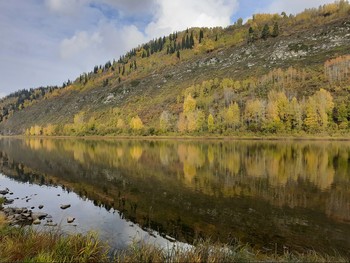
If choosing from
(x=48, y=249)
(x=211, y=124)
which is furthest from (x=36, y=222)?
(x=211, y=124)

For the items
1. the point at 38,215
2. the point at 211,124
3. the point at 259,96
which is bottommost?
the point at 38,215

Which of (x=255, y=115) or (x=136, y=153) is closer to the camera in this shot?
(x=136, y=153)

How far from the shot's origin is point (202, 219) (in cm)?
1988

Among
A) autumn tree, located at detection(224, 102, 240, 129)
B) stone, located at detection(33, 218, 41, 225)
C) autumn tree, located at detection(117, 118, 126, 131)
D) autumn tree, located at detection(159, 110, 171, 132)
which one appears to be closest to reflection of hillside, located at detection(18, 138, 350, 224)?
stone, located at detection(33, 218, 41, 225)

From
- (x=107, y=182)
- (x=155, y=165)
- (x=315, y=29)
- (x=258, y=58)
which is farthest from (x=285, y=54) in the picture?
(x=107, y=182)

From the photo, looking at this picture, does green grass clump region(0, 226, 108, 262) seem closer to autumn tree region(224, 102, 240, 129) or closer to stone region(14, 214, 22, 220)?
stone region(14, 214, 22, 220)

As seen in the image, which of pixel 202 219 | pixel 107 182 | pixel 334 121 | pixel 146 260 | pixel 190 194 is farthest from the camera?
pixel 334 121

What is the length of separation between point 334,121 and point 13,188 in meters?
99.1

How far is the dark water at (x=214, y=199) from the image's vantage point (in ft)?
56.3

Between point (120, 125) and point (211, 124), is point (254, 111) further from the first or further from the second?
point (120, 125)

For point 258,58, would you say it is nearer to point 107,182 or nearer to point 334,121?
point 334,121

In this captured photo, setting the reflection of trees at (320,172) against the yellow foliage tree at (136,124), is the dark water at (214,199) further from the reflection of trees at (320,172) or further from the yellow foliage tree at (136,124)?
the yellow foliage tree at (136,124)

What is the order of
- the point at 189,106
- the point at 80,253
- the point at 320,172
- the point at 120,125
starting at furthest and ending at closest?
the point at 120,125
the point at 189,106
the point at 320,172
the point at 80,253

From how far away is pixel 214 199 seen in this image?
25.0m
